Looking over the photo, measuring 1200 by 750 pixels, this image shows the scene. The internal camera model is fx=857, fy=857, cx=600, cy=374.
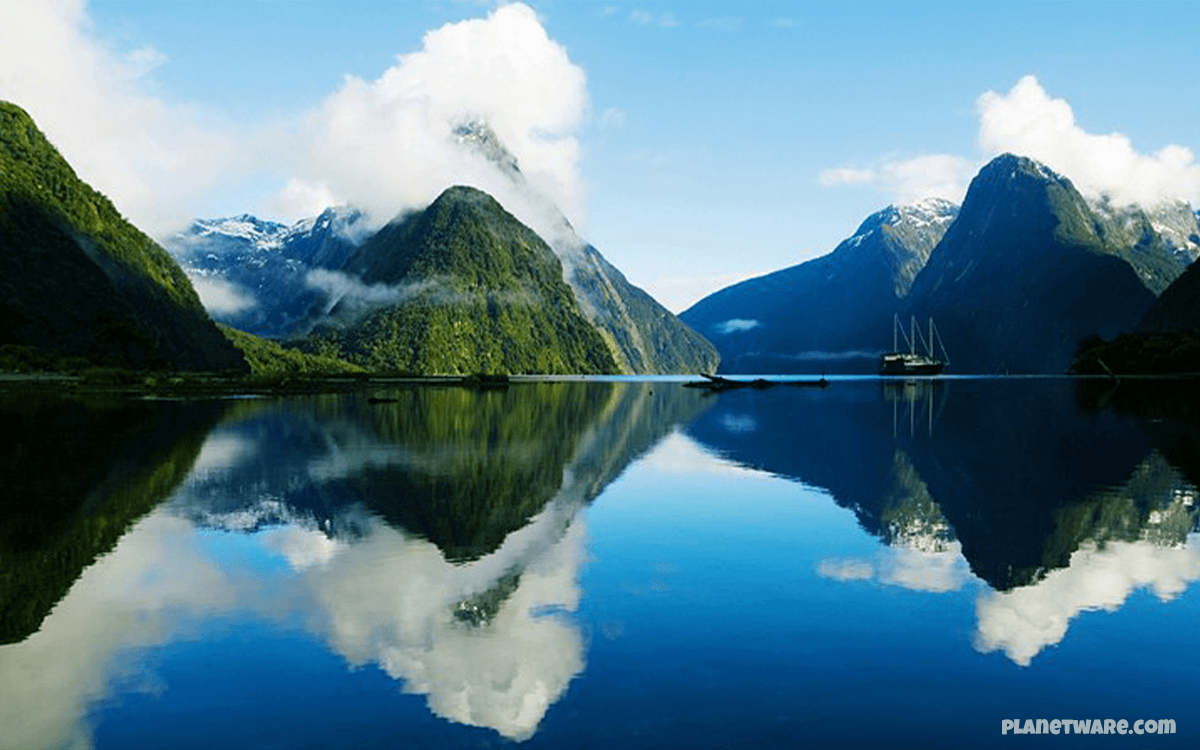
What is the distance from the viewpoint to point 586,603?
78.1 ft

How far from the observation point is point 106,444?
Answer: 61.9 metres

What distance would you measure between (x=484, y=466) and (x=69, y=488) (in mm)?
22255

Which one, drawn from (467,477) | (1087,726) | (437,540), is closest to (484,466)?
(467,477)

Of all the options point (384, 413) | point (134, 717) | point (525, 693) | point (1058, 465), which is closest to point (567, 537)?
point (525, 693)

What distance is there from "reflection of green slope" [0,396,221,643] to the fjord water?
0.73 feet

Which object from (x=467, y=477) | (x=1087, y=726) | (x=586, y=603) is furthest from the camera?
(x=467, y=477)

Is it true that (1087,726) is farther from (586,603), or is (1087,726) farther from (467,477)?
(467,477)

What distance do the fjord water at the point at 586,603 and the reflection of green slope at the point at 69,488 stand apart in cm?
22

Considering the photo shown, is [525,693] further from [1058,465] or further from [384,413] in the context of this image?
[384,413]

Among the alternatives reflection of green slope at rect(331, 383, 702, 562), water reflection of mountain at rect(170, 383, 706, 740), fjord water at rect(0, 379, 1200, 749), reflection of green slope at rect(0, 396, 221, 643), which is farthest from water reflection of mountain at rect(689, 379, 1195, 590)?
reflection of green slope at rect(0, 396, 221, 643)

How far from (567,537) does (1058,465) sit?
36.7 meters

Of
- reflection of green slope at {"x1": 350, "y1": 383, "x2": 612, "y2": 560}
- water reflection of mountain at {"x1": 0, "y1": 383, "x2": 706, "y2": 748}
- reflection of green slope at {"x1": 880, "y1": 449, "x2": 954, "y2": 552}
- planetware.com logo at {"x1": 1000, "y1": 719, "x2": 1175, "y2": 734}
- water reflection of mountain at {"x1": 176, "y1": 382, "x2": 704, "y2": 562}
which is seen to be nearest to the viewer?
planetware.com logo at {"x1": 1000, "y1": 719, "x2": 1175, "y2": 734}

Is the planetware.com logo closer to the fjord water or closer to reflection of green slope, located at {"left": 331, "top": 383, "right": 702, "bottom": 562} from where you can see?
the fjord water

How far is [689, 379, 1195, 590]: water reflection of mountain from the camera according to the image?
32.6 meters
